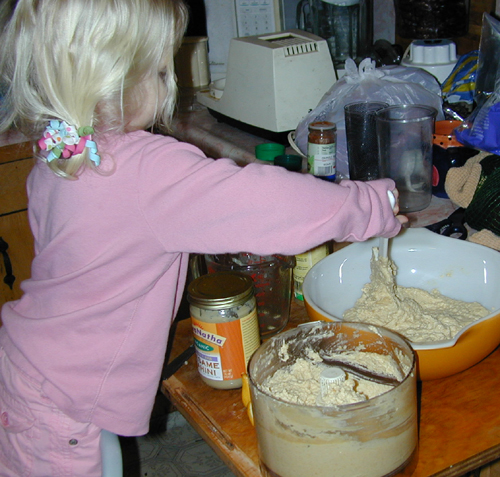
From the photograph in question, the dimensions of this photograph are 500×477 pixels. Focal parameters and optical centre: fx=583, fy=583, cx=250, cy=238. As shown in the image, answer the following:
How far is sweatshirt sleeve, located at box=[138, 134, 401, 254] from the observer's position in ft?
2.13

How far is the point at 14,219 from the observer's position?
175 cm

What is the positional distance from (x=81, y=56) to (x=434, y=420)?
0.57 m

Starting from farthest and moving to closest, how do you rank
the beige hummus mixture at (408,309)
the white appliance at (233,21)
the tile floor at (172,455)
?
the white appliance at (233,21)
the tile floor at (172,455)
the beige hummus mixture at (408,309)

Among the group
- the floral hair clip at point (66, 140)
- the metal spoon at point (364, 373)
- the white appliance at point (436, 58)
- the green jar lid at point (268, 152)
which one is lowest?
the metal spoon at point (364, 373)

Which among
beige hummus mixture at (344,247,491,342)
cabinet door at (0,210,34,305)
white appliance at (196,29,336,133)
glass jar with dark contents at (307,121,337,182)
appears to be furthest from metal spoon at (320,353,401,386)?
cabinet door at (0,210,34,305)

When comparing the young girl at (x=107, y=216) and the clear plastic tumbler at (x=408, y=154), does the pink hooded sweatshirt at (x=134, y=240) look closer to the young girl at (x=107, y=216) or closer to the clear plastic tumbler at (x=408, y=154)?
the young girl at (x=107, y=216)

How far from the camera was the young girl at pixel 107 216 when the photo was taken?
658mm

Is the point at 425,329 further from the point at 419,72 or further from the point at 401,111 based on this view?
the point at 419,72

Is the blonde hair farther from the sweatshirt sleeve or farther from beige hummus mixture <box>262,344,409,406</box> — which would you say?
beige hummus mixture <box>262,344,409,406</box>

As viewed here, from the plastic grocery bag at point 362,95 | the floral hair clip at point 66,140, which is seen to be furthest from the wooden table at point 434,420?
the plastic grocery bag at point 362,95

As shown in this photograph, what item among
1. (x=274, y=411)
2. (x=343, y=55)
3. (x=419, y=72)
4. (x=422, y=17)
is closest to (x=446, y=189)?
(x=419, y=72)

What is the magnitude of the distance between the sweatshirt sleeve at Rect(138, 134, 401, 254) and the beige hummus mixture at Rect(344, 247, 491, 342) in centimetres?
17

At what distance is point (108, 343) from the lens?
780 millimetres

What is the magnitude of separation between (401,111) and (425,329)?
2.13ft
